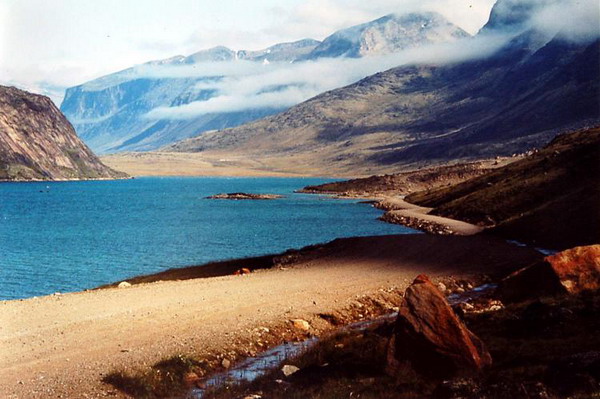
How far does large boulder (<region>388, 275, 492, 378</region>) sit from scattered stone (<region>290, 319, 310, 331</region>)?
33.0 ft

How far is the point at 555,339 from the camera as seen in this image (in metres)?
22.5

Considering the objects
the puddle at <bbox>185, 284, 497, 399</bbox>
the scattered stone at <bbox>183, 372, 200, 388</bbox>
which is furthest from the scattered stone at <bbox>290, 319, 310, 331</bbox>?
the scattered stone at <bbox>183, 372, 200, 388</bbox>

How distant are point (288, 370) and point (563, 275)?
56.0ft

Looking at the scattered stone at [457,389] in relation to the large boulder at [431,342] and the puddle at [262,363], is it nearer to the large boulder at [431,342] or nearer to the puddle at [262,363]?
the large boulder at [431,342]

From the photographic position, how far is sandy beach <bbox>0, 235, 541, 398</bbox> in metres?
24.7

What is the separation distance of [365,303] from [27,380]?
2090 centimetres

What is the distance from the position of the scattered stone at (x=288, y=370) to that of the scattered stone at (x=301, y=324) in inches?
308

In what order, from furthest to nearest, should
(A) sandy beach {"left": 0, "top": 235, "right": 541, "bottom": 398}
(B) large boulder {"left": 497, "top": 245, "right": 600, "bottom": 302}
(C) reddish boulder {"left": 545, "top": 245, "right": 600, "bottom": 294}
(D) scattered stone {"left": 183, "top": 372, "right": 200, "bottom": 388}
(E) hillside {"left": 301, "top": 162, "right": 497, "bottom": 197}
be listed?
(E) hillside {"left": 301, "top": 162, "right": 497, "bottom": 197}, (B) large boulder {"left": 497, "top": 245, "right": 600, "bottom": 302}, (C) reddish boulder {"left": 545, "top": 245, "right": 600, "bottom": 294}, (A) sandy beach {"left": 0, "top": 235, "right": 541, "bottom": 398}, (D) scattered stone {"left": 183, "top": 372, "right": 200, "bottom": 388}

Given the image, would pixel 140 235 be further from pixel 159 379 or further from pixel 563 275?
pixel 563 275

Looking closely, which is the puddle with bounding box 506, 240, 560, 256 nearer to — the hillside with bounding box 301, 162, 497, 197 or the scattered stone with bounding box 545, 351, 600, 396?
the scattered stone with bounding box 545, 351, 600, 396

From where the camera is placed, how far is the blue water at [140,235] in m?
58.5

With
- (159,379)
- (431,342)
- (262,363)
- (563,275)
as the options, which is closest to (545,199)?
(563,275)

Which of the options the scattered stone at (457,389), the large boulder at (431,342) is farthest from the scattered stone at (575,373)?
the large boulder at (431,342)

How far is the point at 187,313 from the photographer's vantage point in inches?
1348
